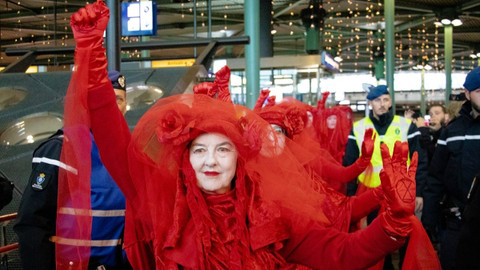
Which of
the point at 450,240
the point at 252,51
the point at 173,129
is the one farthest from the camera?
the point at 252,51

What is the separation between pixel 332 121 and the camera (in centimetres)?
848

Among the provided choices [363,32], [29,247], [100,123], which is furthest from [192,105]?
[363,32]

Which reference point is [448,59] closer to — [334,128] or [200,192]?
[334,128]

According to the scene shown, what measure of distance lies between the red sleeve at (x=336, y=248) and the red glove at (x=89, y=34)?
1.01 m

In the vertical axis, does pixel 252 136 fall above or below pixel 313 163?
above

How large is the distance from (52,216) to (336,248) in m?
1.33

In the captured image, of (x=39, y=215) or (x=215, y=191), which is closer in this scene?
(x=215, y=191)

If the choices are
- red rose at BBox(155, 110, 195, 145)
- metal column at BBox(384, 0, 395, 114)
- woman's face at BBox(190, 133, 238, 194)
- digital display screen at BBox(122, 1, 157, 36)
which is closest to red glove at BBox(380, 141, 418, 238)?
woman's face at BBox(190, 133, 238, 194)

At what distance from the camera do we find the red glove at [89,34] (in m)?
1.97

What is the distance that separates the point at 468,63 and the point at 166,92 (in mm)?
42993

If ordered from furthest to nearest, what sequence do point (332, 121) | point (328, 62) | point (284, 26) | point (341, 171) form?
point (284, 26) → point (328, 62) → point (332, 121) → point (341, 171)

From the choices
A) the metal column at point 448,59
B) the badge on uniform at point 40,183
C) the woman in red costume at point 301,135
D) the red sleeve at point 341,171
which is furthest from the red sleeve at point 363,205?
the metal column at point 448,59

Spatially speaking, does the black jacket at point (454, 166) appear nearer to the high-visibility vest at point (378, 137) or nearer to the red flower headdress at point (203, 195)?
the high-visibility vest at point (378, 137)

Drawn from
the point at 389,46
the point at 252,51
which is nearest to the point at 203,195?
the point at 252,51
